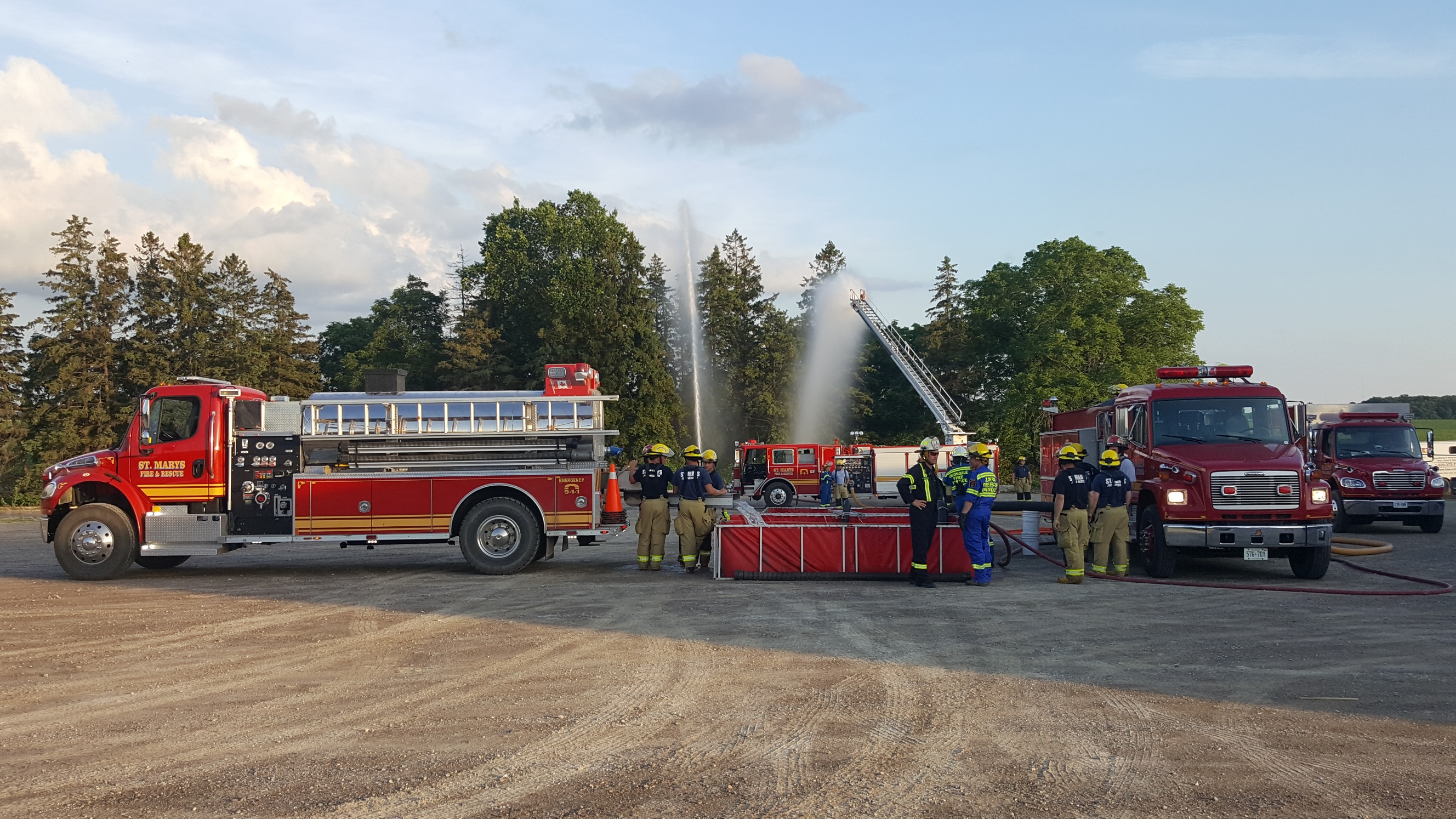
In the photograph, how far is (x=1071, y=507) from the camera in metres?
14.0

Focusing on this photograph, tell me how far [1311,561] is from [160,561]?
54.4 ft

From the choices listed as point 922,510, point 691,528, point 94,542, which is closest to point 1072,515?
point 922,510

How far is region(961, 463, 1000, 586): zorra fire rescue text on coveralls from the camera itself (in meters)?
13.4

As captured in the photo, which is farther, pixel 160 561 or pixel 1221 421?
pixel 160 561

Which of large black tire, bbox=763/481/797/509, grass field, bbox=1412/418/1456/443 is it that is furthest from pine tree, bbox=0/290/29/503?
grass field, bbox=1412/418/1456/443

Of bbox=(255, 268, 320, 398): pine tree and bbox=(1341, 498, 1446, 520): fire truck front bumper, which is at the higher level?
bbox=(255, 268, 320, 398): pine tree

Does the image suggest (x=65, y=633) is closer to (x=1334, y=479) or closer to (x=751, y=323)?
(x=1334, y=479)

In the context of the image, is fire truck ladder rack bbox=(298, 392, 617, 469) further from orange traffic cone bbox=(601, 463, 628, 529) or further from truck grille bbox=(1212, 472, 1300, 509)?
truck grille bbox=(1212, 472, 1300, 509)

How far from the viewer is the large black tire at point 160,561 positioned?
1606cm

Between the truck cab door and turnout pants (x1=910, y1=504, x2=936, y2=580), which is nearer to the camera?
turnout pants (x1=910, y1=504, x2=936, y2=580)

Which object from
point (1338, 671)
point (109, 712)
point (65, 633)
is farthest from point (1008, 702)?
point (65, 633)

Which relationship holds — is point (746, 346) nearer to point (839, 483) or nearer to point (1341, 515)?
point (839, 483)

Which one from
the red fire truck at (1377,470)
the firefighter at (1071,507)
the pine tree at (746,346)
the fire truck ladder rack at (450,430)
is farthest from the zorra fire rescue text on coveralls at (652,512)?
the pine tree at (746,346)

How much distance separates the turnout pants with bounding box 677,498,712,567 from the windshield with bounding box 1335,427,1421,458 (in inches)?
595
